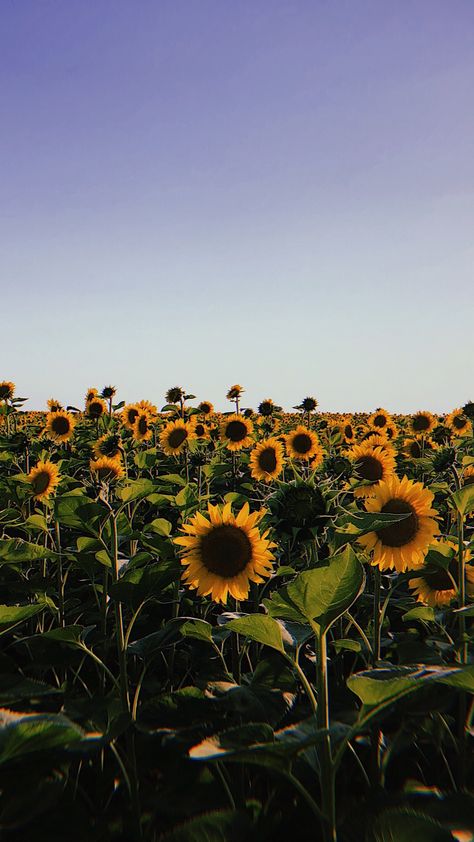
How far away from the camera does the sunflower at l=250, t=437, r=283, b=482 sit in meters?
5.86

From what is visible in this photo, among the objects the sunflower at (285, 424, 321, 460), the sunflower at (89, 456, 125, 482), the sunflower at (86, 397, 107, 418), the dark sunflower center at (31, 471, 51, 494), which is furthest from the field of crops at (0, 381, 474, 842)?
the sunflower at (86, 397, 107, 418)

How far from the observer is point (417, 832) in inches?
39.4

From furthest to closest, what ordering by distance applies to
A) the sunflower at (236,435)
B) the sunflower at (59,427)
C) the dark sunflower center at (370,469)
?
1. the sunflower at (59,427)
2. the sunflower at (236,435)
3. the dark sunflower center at (370,469)

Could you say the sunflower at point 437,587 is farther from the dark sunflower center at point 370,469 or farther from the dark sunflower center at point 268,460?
the dark sunflower center at point 268,460

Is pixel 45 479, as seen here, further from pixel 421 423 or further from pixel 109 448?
pixel 421 423

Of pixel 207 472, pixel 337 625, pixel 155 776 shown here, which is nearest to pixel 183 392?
pixel 207 472

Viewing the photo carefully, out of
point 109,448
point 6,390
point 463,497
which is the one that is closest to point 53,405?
point 6,390

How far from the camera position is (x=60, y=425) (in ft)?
27.0

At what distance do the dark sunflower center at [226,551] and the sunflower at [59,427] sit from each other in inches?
249

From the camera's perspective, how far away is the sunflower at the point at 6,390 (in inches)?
376

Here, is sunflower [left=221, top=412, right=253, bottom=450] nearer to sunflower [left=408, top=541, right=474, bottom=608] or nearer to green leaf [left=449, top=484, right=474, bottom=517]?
sunflower [left=408, top=541, right=474, bottom=608]

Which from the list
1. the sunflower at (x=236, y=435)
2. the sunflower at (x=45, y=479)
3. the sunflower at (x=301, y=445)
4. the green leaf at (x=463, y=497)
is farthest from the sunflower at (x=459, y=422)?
the green leaf at (x=463, y=497)

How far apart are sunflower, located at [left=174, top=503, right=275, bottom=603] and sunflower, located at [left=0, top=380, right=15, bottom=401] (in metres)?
7.97

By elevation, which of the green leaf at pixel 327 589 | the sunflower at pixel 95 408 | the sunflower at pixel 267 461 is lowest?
the sunflower at pixel 267 461
